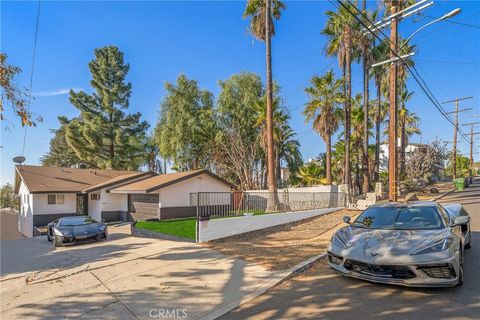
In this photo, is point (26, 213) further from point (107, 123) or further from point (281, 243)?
point (281, 243)

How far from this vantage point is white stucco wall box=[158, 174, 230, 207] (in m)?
18.8

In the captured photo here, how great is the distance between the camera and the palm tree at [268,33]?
16188mm

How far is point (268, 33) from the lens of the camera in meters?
17.1

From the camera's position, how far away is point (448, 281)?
14.5 feet

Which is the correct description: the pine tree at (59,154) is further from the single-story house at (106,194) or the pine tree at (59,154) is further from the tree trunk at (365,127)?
the tree trunk at (365,127)

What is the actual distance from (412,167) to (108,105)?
33.4m

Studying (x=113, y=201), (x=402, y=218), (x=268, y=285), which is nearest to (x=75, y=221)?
(x=113, y=201)

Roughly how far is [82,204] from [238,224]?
57.0 feet

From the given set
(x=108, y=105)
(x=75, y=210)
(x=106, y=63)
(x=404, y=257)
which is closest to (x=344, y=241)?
(x=404, y=257)

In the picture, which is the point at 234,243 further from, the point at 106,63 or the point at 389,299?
the point at 106,63

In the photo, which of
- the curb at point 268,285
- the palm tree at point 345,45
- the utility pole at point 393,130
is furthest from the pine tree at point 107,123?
the curb at point 268,285

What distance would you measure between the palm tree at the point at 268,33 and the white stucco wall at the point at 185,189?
5.31m

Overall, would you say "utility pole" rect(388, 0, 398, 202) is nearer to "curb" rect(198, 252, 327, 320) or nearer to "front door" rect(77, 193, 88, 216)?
"curb" rect(198, 252, 327, 320)

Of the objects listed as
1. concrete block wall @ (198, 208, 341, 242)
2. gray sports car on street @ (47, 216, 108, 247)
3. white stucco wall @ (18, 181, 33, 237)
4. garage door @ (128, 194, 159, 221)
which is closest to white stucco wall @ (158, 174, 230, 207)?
garage door @ (128, 194, 159, 221)
